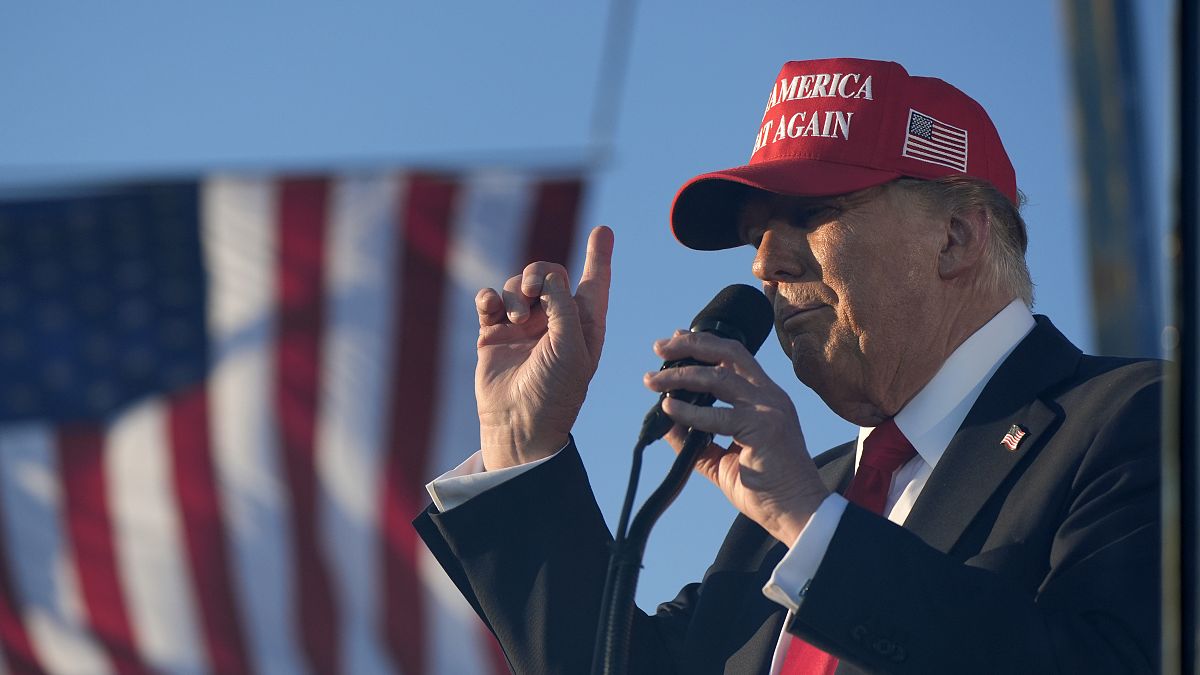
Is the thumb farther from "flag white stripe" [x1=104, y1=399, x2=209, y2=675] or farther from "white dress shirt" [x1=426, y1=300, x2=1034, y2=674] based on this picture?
"flag white stripe" [x1=104, y1=399, x2=209, y2=675]

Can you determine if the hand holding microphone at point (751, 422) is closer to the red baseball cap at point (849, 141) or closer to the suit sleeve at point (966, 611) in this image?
the suit sleeve at point (966, 611)

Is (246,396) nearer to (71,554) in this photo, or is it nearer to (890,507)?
(71,554)

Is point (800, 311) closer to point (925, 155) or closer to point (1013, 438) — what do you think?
point (925, 155)

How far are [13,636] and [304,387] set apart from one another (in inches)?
61.5

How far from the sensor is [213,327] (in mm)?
6629

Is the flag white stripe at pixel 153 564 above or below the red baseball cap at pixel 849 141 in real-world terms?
below

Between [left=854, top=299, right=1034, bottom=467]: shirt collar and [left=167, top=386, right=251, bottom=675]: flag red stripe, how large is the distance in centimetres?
418

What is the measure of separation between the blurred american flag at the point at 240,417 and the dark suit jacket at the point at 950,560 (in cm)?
360

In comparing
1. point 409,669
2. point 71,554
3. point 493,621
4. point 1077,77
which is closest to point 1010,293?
point 493,621

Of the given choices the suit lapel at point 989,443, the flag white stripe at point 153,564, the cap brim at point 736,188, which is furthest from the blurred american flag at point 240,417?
the suit lapel at point 989,443

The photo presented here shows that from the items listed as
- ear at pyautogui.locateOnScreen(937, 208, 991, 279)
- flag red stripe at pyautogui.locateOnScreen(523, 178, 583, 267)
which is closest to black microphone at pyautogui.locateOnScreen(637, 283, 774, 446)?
ear at pyautogui.locateOnScreen(937, 208, 991, 279)

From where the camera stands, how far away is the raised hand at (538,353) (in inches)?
102

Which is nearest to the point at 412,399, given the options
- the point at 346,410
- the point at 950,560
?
the point at 346,410

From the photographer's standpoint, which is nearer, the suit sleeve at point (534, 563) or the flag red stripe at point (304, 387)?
the suit sleeve at point (534, 563)
